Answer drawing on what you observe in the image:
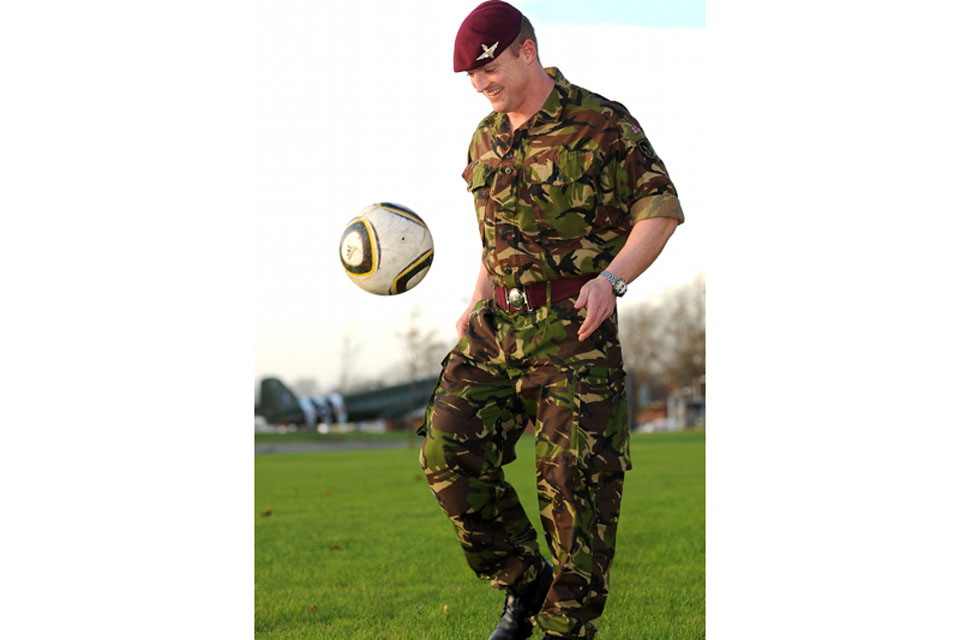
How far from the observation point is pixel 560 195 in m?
4.05

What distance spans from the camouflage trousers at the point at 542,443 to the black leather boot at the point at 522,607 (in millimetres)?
59

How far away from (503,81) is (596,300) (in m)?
0.97

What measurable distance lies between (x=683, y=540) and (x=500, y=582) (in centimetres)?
369

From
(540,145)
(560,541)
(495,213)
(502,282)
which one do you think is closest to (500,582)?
(560,541)

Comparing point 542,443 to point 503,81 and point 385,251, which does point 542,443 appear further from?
point 503,81

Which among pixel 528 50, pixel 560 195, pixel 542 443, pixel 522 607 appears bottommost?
Answer: pixel 522 607

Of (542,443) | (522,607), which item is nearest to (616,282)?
(542,443)

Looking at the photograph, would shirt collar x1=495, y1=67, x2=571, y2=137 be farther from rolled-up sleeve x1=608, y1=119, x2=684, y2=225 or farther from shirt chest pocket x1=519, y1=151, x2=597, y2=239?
rolled-up sleeve x1=608, y1=119, x2=684, y2=225

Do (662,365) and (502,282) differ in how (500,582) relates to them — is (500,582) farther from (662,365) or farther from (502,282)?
(662,365)

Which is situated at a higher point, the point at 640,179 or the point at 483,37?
the point at 483,37

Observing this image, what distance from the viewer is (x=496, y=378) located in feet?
13.8

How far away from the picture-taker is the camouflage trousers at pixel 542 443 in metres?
4.01

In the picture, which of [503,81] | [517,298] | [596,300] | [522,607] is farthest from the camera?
[522,607]

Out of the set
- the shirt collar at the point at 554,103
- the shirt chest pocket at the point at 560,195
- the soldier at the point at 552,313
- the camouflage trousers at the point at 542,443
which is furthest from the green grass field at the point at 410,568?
the shirt collar at the point at 554,103
